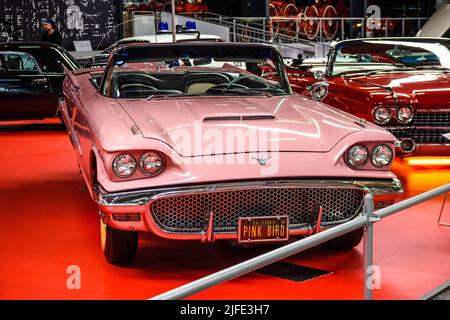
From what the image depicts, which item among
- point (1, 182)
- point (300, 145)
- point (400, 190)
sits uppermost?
point (300, 145)

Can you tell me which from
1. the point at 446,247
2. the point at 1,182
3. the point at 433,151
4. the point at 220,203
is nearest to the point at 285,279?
the point at 220,203

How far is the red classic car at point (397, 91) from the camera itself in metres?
7.45

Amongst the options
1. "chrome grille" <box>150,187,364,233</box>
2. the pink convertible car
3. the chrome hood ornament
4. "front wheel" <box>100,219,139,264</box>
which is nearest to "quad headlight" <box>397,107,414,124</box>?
the pink convertible car

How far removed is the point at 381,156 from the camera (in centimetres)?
510

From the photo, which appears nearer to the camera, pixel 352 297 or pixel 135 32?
pixel 352 297

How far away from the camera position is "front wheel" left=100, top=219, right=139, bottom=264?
4.99 meters

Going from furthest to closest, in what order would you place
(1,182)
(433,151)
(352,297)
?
(1,182), (433,151), (352,297)

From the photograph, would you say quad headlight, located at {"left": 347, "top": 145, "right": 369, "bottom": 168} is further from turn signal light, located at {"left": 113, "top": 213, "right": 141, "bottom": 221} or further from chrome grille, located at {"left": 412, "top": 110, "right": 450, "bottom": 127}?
chrome grille, located at {"left": 412, "top": 110, "right": 450, "bottom": 127}

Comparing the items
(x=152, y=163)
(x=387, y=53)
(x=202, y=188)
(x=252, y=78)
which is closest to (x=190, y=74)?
(x=252, y=78)

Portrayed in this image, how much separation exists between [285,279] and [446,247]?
139cm

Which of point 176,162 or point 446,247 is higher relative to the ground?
point 176,162

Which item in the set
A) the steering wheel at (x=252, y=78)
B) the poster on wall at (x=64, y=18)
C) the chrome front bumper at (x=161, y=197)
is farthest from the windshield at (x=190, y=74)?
the poster on wall at (x=64, y=18)

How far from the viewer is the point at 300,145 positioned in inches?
192
